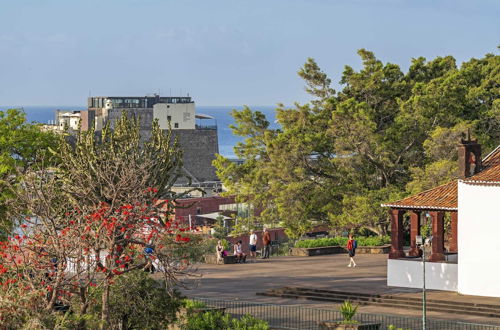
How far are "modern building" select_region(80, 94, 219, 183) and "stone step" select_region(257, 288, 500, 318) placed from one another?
306 ft

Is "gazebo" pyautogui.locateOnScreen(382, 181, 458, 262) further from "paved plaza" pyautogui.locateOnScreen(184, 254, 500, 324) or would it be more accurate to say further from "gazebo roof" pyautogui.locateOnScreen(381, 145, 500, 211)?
"paved plaza" pyautogui.locateOnScreen(184, 254, 500, 324)

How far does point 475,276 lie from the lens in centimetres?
3919

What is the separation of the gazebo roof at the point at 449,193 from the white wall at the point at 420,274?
85.8 inches

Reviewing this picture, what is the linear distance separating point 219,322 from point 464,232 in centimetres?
1057

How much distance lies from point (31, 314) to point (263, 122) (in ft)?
123

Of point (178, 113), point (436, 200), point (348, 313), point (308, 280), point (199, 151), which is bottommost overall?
point (348, 313)

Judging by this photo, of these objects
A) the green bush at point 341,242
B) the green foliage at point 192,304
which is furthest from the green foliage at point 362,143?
the green foliage at point 192,304

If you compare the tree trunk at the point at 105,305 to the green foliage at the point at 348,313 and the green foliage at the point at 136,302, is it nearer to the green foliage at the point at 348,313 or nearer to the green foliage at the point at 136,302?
the green foliage at the point at 136,302

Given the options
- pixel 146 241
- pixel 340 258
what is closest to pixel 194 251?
pixel 340 258

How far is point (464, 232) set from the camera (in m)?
39.4

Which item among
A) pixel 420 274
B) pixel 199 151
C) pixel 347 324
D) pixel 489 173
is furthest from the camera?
pixel 199 151

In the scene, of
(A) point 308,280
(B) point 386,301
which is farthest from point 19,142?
(B) point 386,301

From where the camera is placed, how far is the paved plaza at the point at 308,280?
38656 millimetres

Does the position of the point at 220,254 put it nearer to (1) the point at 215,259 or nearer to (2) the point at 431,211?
(1) the point at 215,259
